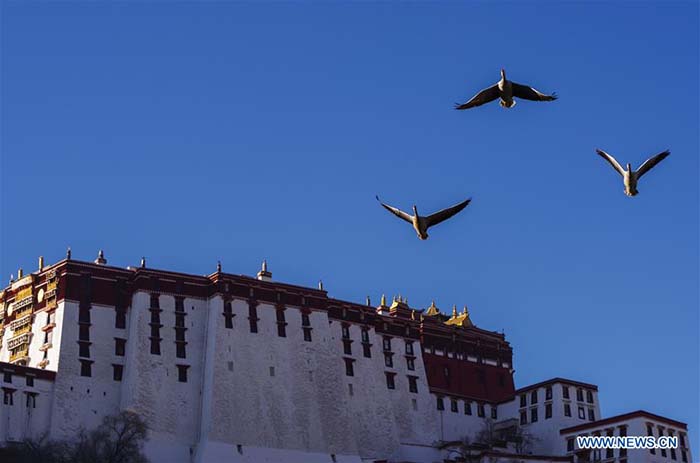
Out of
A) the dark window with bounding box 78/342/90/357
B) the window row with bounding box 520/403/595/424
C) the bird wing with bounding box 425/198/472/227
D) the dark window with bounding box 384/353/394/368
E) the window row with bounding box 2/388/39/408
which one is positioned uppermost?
the dark window with bounding box 384/353/394/368

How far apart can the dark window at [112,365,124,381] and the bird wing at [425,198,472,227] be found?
6509cm

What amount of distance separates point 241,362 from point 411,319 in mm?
25847

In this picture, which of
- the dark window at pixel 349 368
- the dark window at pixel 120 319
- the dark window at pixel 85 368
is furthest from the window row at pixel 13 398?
the dark window at pixel 349 368

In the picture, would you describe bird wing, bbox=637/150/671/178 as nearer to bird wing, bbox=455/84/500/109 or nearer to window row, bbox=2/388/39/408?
bird wing, bbox=455/84/500/109

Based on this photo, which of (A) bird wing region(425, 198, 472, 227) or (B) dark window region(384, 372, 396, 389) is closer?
(A) bird wing region(425, 198, 472, 227)

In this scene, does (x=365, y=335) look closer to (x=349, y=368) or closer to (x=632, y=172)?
(x=349, y=368)

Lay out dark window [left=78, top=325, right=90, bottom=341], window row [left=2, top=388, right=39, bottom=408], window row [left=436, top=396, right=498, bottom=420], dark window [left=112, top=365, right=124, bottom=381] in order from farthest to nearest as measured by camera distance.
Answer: window row [left=436, top=396, right=498, bottom=420] → dark window [left=112, top=365, right=124, bottom=381] → dark window [left=78, top=325, right=90, bottom=341] → window row [left=2, top=388, right=39, bottom=408]

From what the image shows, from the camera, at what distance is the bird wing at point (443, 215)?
47.6 metres

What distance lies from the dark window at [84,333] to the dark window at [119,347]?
101 inches

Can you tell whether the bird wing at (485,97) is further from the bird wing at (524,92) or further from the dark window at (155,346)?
the dark window at (155,346)

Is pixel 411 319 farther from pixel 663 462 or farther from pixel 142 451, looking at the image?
pixel 142 451

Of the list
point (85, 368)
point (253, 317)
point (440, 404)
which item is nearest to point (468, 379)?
point (440, 404)

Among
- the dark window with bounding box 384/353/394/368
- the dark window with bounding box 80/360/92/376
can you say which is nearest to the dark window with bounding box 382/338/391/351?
the dark window with bounding box 384/353/394/368

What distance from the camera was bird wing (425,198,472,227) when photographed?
47.6 meters
